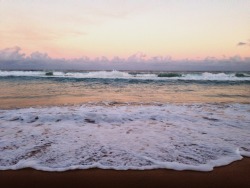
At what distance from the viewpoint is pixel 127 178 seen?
2.76m

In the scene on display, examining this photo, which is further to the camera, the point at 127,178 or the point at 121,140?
the point at 121,140

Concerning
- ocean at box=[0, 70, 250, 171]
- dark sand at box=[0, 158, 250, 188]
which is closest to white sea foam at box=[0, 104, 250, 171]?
ocean at box=[0, 70, 250, 171]

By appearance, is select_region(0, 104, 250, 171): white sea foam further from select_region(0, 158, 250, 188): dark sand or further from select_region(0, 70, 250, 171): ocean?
select_region(0, 158, 250, 188): dark sand

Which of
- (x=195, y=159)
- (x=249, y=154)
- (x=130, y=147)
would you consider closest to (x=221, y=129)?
(x=249, y=154)

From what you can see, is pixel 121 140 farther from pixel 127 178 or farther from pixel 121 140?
pixel 127 178

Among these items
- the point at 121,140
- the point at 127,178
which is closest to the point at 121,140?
the point at 121,140

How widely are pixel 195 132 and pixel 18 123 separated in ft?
12.2

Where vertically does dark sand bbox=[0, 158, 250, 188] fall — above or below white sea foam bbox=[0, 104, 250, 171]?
below

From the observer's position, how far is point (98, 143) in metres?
3.90

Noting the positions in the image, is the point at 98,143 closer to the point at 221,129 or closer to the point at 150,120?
the point at 150,120

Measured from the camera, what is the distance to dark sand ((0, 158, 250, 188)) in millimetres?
2625

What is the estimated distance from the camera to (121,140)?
13.3 feet

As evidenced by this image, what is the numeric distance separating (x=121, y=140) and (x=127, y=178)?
1325 mm

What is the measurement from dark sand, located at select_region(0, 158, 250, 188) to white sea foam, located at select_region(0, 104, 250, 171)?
5.2 inches
